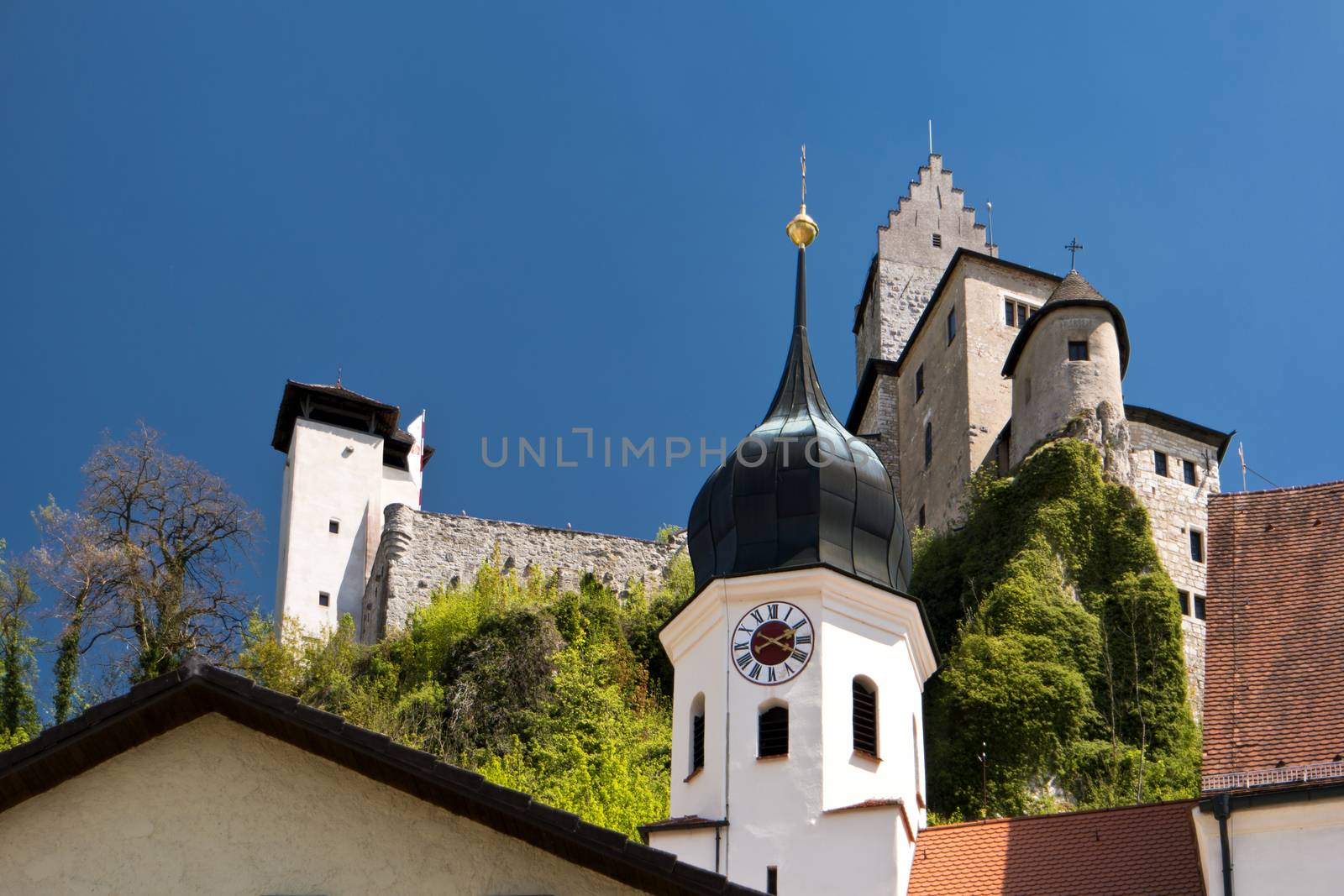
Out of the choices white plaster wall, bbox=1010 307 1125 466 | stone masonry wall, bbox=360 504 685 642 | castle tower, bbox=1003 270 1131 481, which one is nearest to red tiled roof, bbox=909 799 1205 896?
castle tower, bbox=1003 270 1131 481

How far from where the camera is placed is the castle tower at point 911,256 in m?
58.3

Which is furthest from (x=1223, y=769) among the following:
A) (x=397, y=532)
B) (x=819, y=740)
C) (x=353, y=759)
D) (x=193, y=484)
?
(x=397, y=532)

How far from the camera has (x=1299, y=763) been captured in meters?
16.8

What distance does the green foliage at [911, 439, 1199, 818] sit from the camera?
33.2m

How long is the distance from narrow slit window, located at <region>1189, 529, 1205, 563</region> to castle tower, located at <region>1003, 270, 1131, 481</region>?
202cm

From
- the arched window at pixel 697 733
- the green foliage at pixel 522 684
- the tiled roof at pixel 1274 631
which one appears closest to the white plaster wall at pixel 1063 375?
the green foliage at pixel 522 684

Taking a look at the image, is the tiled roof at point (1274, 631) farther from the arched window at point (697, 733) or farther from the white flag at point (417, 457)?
the white flag at point (417, 457)

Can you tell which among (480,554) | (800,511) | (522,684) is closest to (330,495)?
(480,554)

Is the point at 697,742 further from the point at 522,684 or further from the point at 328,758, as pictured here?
the point at 522,684

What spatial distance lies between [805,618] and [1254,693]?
6.23 m

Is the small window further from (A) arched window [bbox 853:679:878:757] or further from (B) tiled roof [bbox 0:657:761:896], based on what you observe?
(B) tiled roof [bbox 0:657:761:896]

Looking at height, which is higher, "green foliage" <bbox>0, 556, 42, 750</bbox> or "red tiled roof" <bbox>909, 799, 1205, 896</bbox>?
"green foliage" <bbox>0, 556, 42, 750</bbox>

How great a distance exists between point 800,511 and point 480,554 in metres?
26.5

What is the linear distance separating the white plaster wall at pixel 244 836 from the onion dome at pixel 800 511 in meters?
12.4
